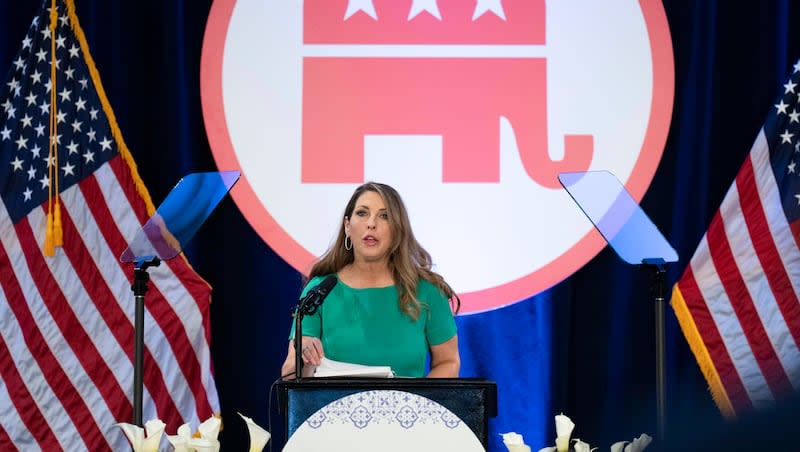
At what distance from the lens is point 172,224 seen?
2.96m

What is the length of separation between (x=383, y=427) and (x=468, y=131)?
7.84 ft

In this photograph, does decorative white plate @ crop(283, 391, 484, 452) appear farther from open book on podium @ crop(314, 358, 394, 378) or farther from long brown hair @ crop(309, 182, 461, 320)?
long brown hair @ crop(309, 182, 461, 320)

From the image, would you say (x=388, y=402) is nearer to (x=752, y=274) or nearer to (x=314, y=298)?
(x=314, y=298)

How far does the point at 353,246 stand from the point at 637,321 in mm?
1486

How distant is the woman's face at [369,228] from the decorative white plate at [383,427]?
130cm

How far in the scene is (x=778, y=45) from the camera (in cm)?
389

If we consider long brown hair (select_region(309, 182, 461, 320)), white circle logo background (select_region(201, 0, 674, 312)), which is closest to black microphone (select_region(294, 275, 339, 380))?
long brown hair (select_region(309, 182, 461, 320))

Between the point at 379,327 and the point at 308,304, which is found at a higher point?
the point at 308,304

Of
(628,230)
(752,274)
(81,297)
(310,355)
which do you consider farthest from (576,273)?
(81,297)

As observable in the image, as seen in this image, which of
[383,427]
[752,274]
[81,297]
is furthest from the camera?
[81,297]

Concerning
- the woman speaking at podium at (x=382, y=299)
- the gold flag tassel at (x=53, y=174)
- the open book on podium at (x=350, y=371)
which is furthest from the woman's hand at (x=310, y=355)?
the gold flag tassel at (x=53, y=174)

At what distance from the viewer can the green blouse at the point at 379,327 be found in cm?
282

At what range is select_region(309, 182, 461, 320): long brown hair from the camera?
291 centimetres

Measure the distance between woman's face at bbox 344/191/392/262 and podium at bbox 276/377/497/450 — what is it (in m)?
1.13
